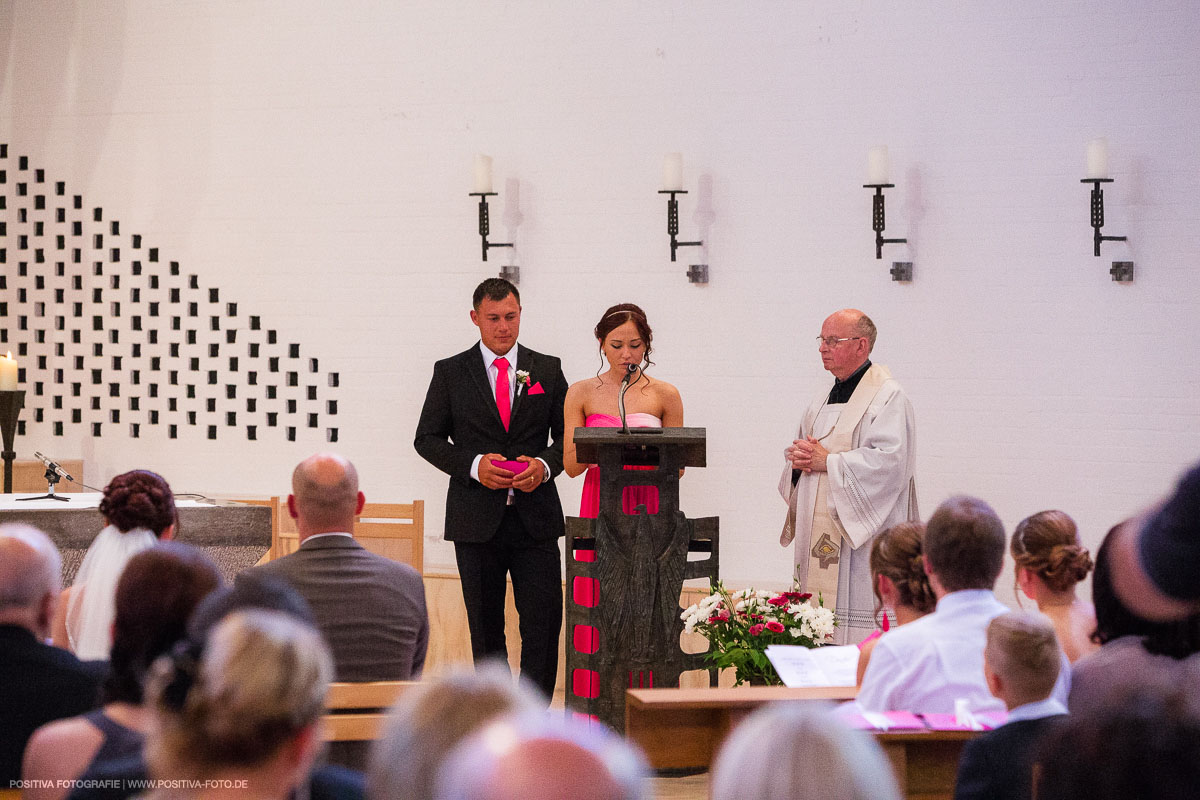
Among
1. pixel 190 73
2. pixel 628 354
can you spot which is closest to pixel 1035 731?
pixel 628 354

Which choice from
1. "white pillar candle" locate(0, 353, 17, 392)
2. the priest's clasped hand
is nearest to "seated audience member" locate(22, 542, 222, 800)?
the priest's clasped hand

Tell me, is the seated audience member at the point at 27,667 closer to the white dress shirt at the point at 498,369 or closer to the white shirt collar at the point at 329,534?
the white shirt collar at the point at 329,534

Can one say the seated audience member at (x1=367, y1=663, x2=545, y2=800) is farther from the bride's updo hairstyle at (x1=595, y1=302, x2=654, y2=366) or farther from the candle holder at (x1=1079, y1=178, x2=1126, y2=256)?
the candle holder at (x1=1079, y1=178, x2=1126, y2=256)

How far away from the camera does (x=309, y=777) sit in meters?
1.47

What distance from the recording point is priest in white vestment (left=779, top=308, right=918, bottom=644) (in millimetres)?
4355

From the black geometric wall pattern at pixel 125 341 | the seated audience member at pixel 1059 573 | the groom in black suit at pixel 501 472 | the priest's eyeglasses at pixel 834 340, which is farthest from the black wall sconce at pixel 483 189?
the seated audience member at pixel 1059 573

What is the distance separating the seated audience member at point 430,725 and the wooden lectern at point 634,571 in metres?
2.50

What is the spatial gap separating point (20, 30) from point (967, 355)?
5.29 meters

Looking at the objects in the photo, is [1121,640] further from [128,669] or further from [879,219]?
[879,219]

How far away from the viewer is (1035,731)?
1.78m

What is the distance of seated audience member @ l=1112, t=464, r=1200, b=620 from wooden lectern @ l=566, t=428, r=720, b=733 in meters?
1.94

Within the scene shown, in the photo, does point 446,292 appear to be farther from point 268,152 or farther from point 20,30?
point 20,30

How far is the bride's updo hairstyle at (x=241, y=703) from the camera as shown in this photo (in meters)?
1.17

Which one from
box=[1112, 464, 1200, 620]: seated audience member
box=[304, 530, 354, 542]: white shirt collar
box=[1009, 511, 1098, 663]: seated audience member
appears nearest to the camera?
box=[1112, 464, 1200, 620]: seated audience member
